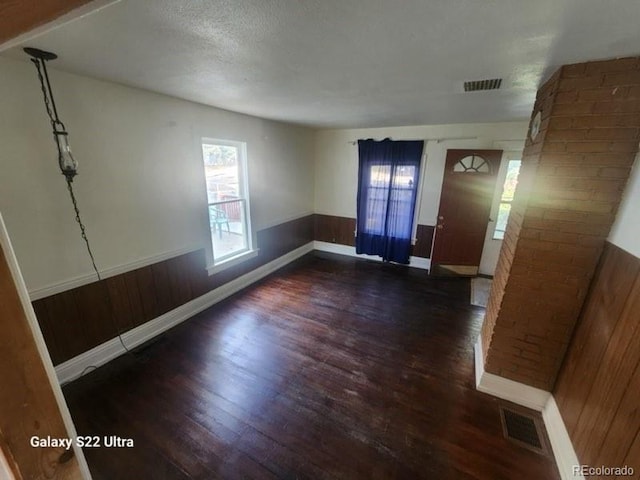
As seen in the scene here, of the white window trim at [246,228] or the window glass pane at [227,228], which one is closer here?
the white window trim at [246,228]

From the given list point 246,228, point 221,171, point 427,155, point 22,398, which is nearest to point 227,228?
point 246,228

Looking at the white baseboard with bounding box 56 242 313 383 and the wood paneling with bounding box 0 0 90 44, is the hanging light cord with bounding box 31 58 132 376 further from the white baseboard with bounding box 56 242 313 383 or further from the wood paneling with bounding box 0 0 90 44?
the wood paneling with bounding box 0 0 90 44

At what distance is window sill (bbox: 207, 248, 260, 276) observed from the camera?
3.30 m

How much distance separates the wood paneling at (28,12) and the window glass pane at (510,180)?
187 inches

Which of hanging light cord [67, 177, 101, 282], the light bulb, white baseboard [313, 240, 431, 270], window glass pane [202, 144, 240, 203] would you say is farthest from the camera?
white baseboard [313, 240, 431, 270]

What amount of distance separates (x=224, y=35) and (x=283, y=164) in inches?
118

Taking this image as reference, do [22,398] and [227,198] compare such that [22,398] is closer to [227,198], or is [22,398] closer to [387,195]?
[227,198]

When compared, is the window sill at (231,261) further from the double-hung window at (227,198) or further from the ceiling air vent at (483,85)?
the ceiling air vent at (483,85)

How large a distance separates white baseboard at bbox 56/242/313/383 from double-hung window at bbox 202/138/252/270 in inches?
16.0

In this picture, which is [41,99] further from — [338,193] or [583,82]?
[338,193]

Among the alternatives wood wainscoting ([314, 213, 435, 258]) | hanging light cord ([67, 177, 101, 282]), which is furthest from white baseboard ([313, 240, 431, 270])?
hanging light cord ([67, 177, 101, 282])

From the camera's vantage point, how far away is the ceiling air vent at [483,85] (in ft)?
6.42

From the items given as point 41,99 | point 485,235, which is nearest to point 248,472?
point 41,99

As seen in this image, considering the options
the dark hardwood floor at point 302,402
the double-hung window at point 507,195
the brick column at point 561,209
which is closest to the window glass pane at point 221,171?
the dark hardwood floor at point 302,402
